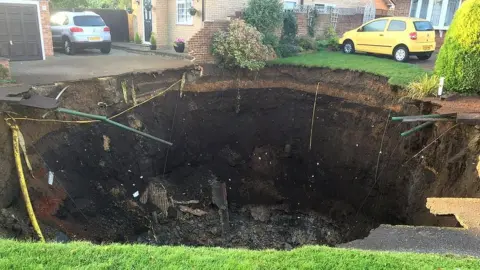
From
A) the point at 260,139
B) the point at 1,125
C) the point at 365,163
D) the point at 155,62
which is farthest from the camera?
the point at 155,62

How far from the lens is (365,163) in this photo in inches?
430

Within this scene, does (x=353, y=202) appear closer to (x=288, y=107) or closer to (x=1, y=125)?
(x=288, y=107)

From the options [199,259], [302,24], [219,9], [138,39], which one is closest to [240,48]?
[219,9]

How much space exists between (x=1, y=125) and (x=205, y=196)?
5.83 m

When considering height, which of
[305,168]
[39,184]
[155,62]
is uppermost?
[155,62]

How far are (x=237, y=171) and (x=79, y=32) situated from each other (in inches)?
383

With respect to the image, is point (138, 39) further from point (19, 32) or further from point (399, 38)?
point (399, 38)

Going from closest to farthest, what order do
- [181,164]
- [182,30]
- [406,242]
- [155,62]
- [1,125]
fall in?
1. [406,242]
2. [1,125]
3. [181,164]
4. [155,62]
5. [182,30]

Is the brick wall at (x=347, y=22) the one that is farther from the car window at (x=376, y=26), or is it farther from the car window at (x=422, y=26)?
the car window at (x=422, y=26)

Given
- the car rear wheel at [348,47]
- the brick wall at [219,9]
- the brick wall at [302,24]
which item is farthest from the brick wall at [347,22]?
the brick wall at [219,9]

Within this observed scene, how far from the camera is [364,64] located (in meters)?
12.6

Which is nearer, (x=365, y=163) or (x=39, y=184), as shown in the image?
(x=39, y=184)

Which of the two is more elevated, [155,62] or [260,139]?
[155,62]

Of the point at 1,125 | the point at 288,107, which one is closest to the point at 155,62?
the point at 288,107
